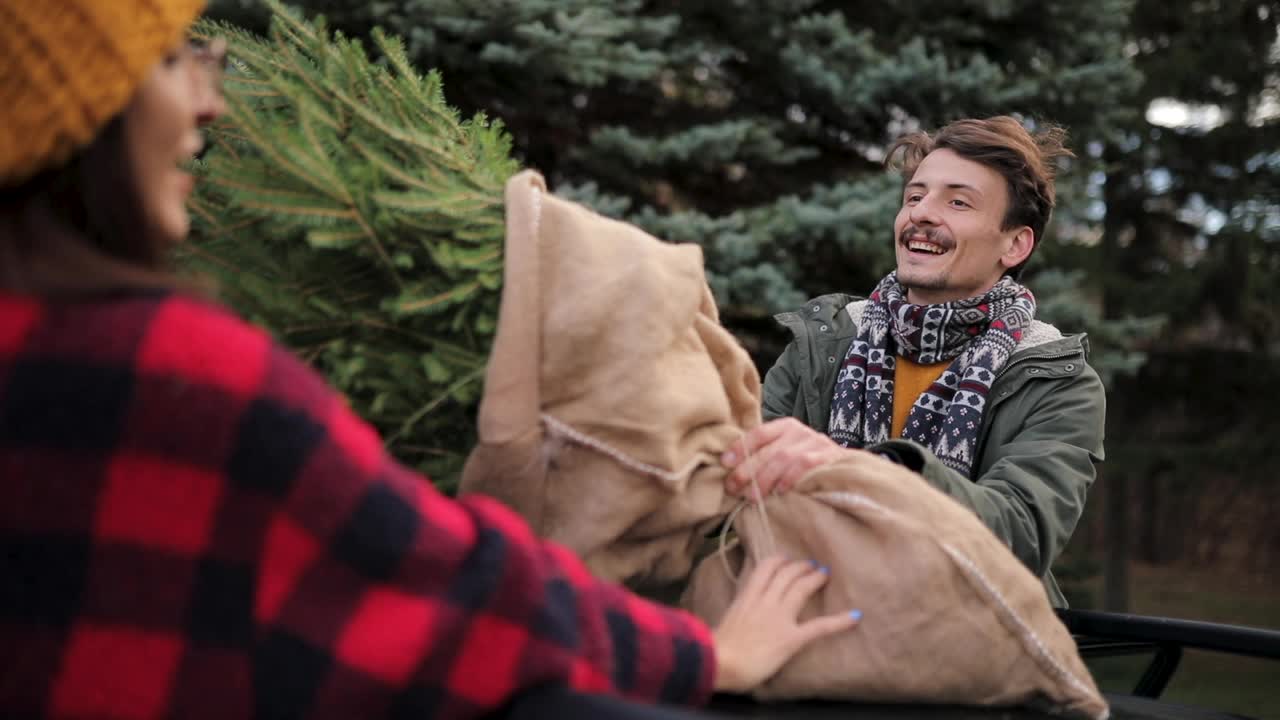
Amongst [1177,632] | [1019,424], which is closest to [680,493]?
[1177,632]

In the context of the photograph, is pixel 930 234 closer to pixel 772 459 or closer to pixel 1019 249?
pixel 1019 249

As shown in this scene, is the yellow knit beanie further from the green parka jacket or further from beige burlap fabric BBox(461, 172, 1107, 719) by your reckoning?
the green parka jacket

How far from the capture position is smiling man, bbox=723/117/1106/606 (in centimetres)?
271

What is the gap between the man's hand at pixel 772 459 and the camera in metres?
1.72

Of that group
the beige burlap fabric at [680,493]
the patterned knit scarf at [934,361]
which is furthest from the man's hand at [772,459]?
the patterned knit scarf at [934,361]

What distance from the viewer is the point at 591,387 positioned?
1573mm

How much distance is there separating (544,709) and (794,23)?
5.12m

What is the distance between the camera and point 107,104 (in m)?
1.14

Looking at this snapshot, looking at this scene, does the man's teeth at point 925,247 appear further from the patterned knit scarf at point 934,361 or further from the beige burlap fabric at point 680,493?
the beige burlap fabric at point 680,493

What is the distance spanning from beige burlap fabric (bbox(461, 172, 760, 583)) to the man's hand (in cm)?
8

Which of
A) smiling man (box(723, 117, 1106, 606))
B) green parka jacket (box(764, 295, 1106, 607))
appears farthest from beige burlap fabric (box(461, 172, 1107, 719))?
smiling man (box(723, 117, 1106, 606))

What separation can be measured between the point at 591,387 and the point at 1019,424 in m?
1.51

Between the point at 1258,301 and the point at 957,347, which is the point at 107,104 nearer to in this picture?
the point at 957,347

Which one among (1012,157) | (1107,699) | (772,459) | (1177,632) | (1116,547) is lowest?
(1116,547)
